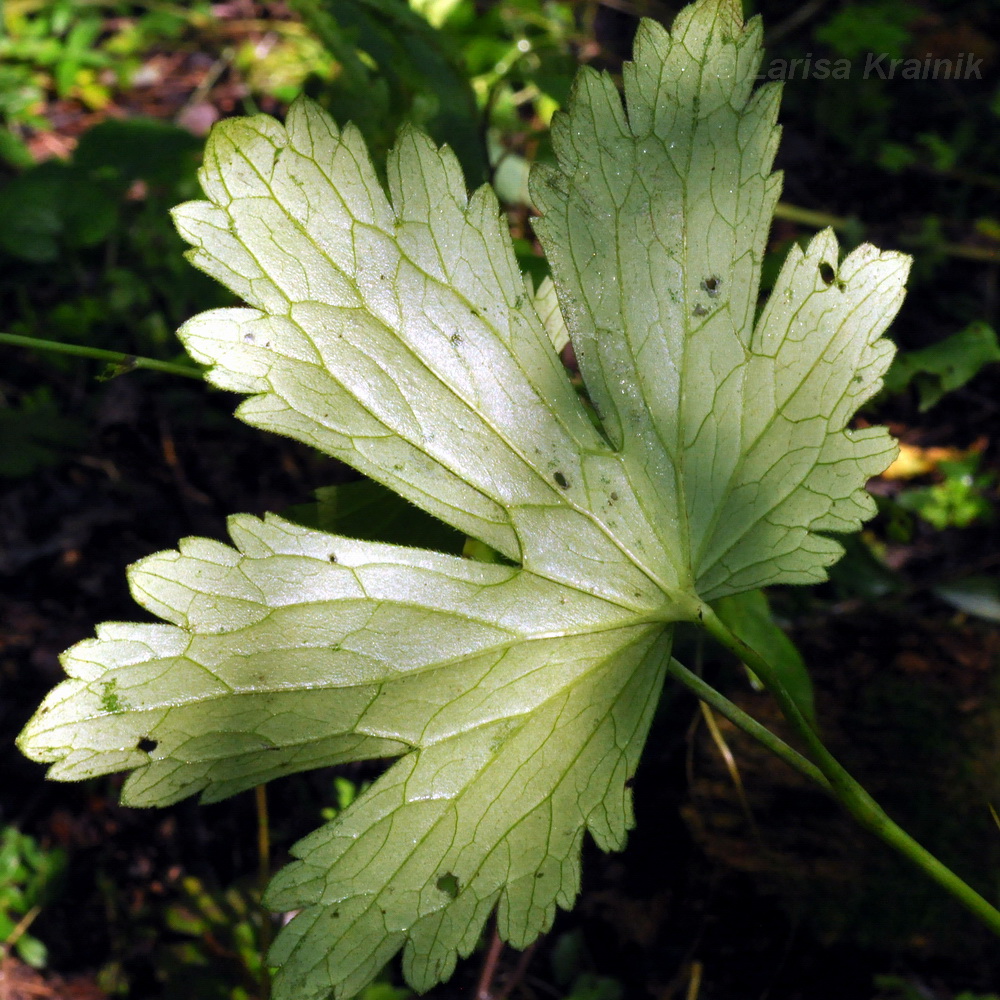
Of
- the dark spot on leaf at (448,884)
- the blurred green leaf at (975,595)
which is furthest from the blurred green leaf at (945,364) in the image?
the dark spot on leaf at (448,884)

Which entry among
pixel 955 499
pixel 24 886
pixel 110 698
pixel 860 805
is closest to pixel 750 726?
pixel 860 805

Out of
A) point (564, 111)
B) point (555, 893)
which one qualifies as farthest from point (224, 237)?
point (555, 893)

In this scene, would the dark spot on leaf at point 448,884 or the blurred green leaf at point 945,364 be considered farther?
the blurred green leaf at point 945,364

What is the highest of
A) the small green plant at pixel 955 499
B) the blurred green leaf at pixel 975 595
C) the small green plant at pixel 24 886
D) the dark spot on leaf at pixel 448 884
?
the small green plant at pixel 955 499

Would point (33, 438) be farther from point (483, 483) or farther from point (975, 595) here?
point (975, 595)

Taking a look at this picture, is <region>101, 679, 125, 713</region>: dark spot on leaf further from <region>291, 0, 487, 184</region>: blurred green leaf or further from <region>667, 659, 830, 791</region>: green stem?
<region>291, 0, 487, 184</region>: blurred green leaf

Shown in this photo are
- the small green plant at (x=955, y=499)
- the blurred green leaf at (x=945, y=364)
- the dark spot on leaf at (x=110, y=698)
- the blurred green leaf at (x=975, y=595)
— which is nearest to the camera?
the dark spot on leaf at (x=110, y=698)

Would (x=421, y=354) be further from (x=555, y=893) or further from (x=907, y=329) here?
(x=907, y=329)

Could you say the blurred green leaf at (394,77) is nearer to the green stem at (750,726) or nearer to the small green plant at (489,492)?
the small green plant at (489,492)
